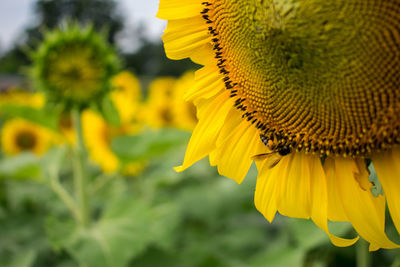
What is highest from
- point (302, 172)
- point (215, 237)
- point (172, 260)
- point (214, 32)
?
point (214, 32)

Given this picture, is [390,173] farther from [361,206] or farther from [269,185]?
[269,185]

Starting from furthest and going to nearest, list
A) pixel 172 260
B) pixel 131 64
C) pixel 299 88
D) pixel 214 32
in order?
pixel 131 64 → pixel 172 260 → pixel 214 32 → pixel 299 88

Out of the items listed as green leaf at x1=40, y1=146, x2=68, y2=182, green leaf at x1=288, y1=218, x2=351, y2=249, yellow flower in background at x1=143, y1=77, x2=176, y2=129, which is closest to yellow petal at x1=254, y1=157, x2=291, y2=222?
green leaf at x1=288, y1=218, x2=351, y2=249

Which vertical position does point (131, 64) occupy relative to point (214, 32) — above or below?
below

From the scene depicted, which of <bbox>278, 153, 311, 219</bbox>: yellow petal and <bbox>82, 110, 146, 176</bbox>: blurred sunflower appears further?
<bbox>82, 110, 146, 176</bbox>: blurred sunflower

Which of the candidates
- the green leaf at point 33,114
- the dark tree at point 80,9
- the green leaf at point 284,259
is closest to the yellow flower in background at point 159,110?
the green leaf at point 33,114

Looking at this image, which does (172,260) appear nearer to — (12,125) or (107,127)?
(107,127)

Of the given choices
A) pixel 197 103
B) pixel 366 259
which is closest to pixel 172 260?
pixel 366 259

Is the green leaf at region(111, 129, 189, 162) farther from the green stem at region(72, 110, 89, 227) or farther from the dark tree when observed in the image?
the dark tree
